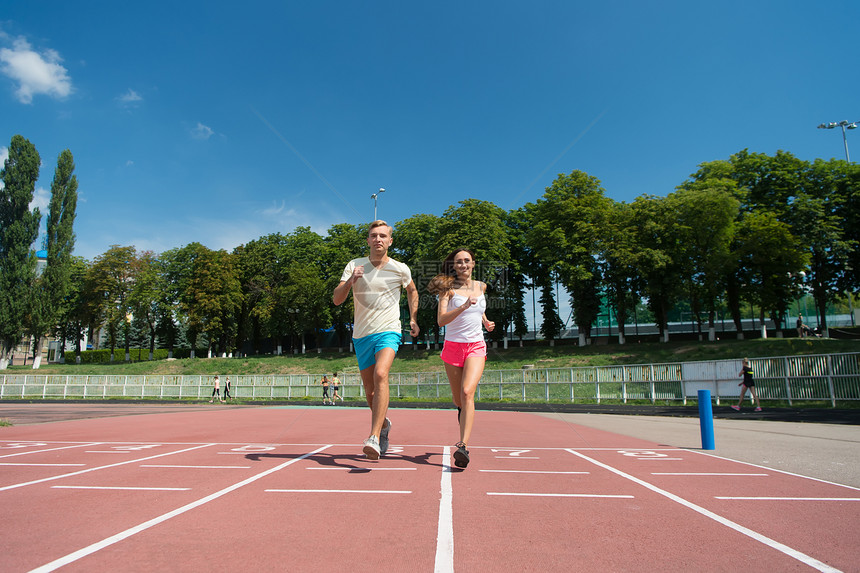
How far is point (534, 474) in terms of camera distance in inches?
194

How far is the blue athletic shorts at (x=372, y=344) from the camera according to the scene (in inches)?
212

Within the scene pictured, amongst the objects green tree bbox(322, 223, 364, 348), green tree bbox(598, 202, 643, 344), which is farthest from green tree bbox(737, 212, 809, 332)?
green tree bbox(322, 223, 364, 348)

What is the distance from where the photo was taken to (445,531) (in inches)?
114

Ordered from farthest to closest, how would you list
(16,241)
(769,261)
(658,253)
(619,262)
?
(16,241) < (619,262) < (658,253) < (769,261)

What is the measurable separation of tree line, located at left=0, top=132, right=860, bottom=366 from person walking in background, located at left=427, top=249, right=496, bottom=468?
123ft

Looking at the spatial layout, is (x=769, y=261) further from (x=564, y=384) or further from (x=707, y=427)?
(x=707, y=427)

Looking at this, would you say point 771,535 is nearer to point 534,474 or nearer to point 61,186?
point 534,474

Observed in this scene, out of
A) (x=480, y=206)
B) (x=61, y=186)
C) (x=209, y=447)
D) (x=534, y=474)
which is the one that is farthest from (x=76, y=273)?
(x=534, y=474)

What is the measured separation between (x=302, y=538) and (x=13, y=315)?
62.5m

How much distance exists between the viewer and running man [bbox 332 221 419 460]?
5.28m

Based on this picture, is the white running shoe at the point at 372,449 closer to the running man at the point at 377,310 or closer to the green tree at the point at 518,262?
the running man at the point at 377,310

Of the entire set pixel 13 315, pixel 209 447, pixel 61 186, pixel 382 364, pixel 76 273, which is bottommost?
pixel 209 447

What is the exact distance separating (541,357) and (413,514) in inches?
1535

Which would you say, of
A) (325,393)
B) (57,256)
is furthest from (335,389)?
(57,256)
